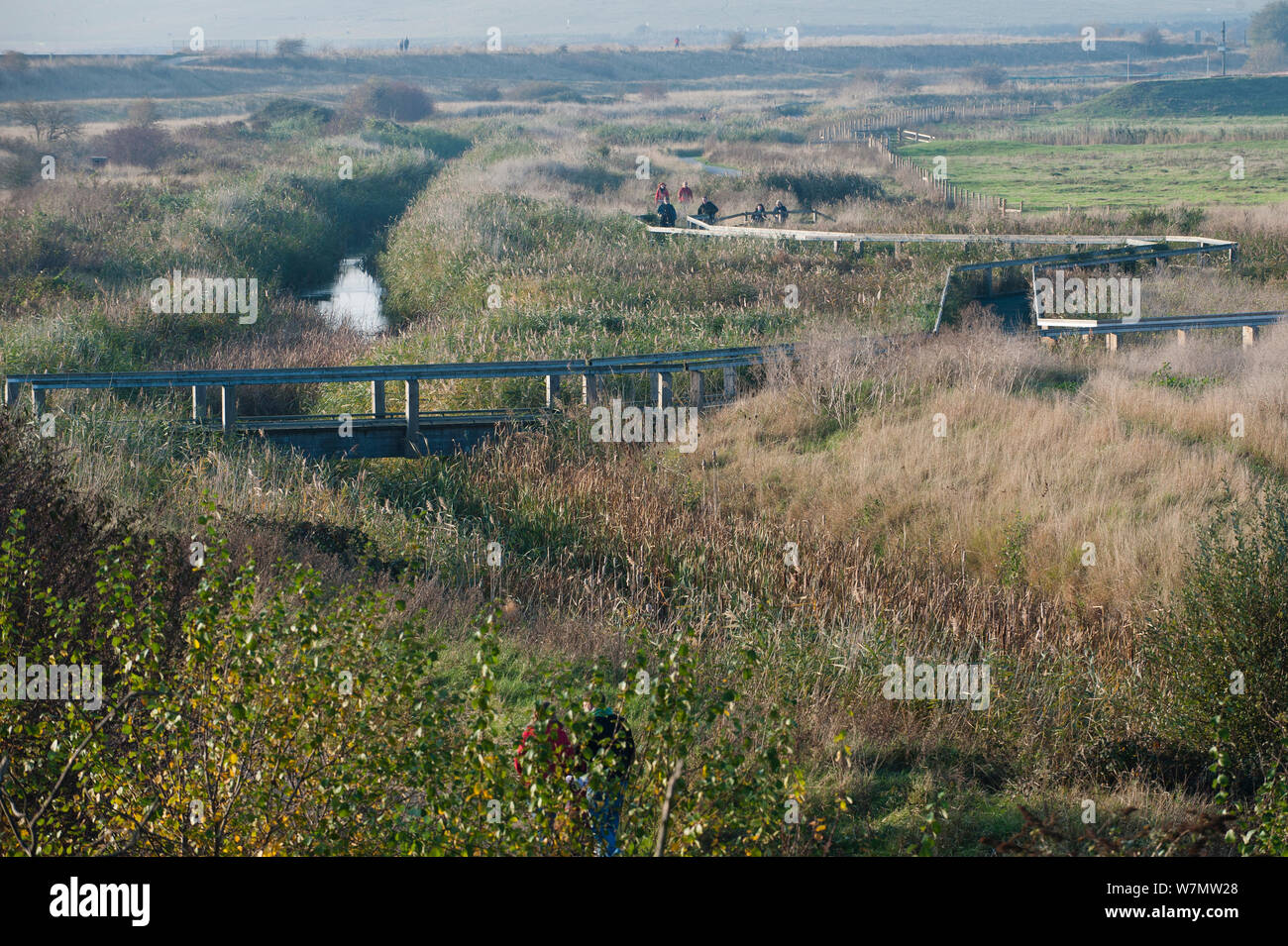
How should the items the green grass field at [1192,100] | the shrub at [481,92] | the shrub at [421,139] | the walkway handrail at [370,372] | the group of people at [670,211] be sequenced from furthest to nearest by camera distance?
the shrub at [481,92], the green grass field at [1192,100], the shrub at [421,139], the group of people at [670,211], the walkway handrail at [370,372]

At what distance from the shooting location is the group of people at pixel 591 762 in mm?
4402

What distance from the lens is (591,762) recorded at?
171 inches

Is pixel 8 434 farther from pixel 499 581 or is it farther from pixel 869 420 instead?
pixel 869 420

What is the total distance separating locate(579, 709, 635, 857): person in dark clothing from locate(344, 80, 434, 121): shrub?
260 feet

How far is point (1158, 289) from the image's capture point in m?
23.4

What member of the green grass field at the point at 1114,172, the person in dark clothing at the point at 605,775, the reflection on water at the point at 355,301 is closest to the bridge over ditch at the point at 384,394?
the reflection on water at the point at 355,301

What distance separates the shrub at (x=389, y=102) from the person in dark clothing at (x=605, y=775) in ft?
260

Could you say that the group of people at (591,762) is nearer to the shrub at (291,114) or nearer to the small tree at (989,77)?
the shrub at (291,114)


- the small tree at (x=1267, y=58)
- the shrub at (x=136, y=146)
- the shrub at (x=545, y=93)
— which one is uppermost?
the small tree at (x=1267, y=58)

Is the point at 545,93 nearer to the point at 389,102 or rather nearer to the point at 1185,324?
the point at 389,102

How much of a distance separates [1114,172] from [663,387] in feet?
142
